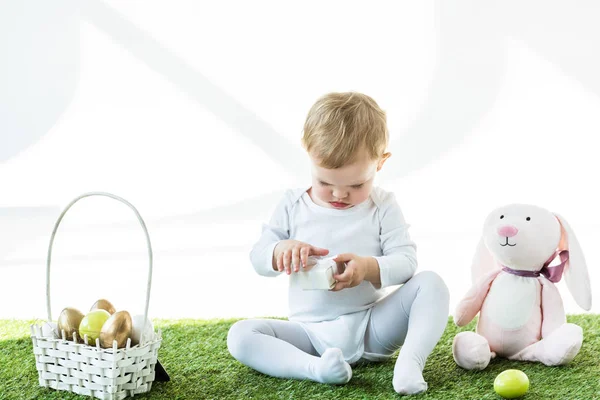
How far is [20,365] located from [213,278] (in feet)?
4.32

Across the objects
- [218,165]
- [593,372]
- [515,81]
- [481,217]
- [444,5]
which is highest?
[444,5]

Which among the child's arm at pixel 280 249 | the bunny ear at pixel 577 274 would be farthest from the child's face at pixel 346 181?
the bunny ear at pixel 577 274

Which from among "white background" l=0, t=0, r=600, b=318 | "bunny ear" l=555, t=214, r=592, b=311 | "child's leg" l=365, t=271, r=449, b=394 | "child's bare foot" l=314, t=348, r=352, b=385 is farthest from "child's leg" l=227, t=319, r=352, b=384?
"white background" l=0, t=0, r=600, b=318

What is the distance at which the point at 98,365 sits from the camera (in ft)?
4.51

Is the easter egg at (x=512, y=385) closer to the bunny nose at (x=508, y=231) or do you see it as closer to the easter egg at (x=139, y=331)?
the bunny nose at (x=508, y=231)

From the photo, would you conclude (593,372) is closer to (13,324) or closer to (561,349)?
(561,349)

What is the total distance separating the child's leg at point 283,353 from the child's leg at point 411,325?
0.37ft

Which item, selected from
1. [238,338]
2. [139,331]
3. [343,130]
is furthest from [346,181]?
[139,331]

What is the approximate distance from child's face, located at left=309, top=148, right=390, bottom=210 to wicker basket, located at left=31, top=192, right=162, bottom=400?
1.15 ft

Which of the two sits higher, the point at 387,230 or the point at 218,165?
the point at 218,165

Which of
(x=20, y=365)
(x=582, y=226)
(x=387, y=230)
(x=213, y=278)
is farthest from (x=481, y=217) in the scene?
(x=20, y=365)

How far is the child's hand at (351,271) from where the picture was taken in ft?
4.90

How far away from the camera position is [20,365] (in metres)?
1.65

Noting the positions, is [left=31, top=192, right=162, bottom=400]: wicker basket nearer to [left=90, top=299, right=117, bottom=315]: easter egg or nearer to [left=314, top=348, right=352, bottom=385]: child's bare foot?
[left=90, top=299, right=117, bottom=315]: easter egg
